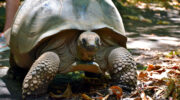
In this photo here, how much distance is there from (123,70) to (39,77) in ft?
2.08

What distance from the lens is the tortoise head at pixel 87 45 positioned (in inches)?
78.1

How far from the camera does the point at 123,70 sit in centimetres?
217

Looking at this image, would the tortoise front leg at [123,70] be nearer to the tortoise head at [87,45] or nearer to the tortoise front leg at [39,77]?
the tortoise head at [87,45]

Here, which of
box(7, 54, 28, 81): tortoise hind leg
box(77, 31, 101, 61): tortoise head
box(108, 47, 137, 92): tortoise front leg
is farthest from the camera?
box(7, 54, 28, 81): tortoise hind leg

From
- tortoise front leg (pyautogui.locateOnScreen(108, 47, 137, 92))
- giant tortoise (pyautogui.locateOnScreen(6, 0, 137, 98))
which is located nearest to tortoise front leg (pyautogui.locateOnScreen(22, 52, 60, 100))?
giant tortoise (pyautogui.locateOnScreen(6, 0, 137, 98))

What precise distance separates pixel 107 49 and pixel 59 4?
1.72ft

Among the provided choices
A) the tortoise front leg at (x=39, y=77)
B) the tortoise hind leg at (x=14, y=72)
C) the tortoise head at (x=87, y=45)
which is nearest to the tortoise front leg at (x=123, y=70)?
the tortoise head at (x=87, y=45)

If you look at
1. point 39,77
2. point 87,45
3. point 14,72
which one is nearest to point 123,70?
point 87,45

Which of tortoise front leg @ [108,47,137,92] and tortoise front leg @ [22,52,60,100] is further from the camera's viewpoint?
tortoise front leg @ [108,47,137,92]

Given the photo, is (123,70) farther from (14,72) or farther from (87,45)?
(14,72)

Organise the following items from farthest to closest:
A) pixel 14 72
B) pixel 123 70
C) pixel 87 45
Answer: pixel 14 72 → pixel 123 70 → pixel 87 45

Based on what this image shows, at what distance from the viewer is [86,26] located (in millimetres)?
2125

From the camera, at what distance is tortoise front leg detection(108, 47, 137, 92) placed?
2156mm

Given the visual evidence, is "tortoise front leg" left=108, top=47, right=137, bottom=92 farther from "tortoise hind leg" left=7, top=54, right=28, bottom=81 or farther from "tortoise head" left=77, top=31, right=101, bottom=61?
"tortoise hind leg" left=7, top=54, right=28, bottom=81
